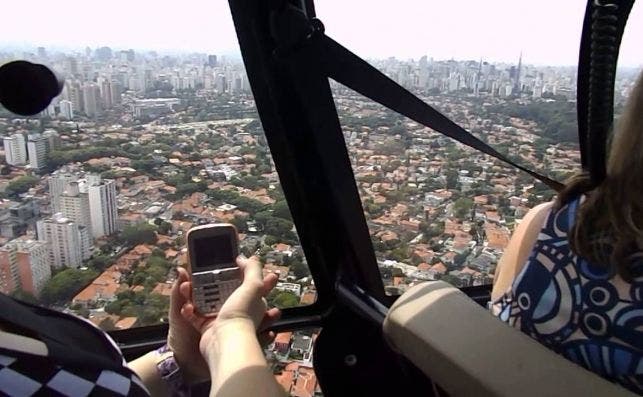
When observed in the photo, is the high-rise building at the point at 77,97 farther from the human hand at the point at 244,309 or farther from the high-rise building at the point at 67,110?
the human hand at the point at 244,309

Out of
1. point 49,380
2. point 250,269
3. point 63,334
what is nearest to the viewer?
point 49,380

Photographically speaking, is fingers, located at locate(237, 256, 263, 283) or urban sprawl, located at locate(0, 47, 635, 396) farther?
urban sprawl, located at locate(0, 47, 635, 396)

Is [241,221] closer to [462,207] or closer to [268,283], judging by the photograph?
[268,283]

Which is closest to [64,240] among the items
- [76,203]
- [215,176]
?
[76,203]

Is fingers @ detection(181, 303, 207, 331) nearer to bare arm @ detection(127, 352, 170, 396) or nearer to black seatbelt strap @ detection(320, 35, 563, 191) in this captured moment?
bare arm @ detection(127, 352, 170, 396)

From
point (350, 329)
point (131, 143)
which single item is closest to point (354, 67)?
point (131, 143)

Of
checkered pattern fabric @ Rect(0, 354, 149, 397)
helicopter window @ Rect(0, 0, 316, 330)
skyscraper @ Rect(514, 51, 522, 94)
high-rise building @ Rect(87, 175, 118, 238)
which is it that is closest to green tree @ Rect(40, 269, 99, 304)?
helicopter window @ Rect(0, 0, 316, 330)

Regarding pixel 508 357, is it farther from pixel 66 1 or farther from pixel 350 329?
pixel 66 1
